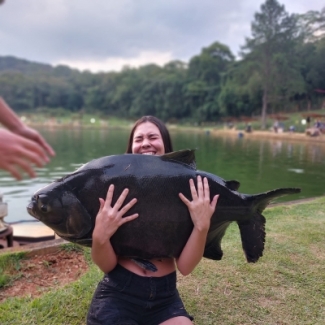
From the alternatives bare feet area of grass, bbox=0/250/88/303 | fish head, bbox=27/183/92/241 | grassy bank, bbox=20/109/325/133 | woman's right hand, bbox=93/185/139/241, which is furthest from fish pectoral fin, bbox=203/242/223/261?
grassy bank, bbox=20/109/325/133

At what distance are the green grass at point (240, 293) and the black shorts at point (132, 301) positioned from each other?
0.66m

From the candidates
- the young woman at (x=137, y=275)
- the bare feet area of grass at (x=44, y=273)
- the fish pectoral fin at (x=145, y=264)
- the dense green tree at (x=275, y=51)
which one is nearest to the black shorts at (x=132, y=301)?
the young woman at (x=137, y=275)

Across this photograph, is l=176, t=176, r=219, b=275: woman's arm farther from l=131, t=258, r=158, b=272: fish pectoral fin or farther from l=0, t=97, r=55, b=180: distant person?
l=0, t=97, r=55, b=180: distant person

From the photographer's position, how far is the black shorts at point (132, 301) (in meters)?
2.17

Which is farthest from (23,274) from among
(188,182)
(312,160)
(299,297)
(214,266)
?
(312,160)

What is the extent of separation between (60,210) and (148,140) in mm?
850

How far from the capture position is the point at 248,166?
18000 mm

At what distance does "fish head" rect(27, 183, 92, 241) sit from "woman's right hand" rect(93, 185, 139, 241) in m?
0.08

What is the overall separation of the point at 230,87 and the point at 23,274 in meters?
55.1

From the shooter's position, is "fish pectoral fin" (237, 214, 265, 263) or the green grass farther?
the green grass

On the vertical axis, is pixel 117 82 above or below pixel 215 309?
above

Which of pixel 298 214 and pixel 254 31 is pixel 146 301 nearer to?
pixel 298 214

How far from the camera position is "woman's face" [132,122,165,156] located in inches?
99.8

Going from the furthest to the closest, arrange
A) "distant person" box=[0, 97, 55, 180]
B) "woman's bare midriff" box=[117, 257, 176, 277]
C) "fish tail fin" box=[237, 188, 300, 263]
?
1. "fish tail fin" box=[237, 188, 300, 263]
2. "woman's bare midriff" box=[117, 257, 176, 277]
3. "distant person" box=[0, 97, 55, 180]
